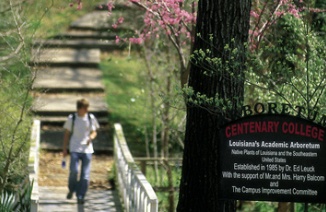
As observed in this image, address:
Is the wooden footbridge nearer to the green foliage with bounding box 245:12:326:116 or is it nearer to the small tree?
the small tree

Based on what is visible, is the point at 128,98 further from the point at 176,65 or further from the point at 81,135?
the point at 81,135

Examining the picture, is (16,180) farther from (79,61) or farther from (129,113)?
(79,61)

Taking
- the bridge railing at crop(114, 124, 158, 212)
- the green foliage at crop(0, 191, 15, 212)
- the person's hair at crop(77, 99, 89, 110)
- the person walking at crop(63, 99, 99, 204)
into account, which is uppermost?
the person's hair at crop(77, 99, 89, 110)

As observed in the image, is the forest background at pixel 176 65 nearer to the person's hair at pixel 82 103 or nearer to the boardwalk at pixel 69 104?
the boardwalk at pixel 69 104

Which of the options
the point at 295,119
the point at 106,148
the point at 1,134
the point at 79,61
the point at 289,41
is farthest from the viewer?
the point at 79,61

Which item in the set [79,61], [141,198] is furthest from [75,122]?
[79,61]

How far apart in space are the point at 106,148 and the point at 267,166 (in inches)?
436

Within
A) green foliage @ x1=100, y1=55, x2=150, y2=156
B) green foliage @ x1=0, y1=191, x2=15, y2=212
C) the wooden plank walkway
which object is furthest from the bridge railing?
green foliage @ x1=100, y1=55, x2=150, y2=156

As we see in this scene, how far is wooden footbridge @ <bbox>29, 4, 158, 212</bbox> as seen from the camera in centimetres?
1296

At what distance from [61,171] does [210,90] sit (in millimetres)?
8548

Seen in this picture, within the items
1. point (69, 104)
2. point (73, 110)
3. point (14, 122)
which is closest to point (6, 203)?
point (14, 122)

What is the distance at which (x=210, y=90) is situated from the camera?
404 inches

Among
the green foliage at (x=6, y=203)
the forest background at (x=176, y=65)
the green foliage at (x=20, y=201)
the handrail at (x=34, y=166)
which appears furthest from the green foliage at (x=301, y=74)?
the green foliage at (x=6, y=203)

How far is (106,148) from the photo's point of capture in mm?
19922
